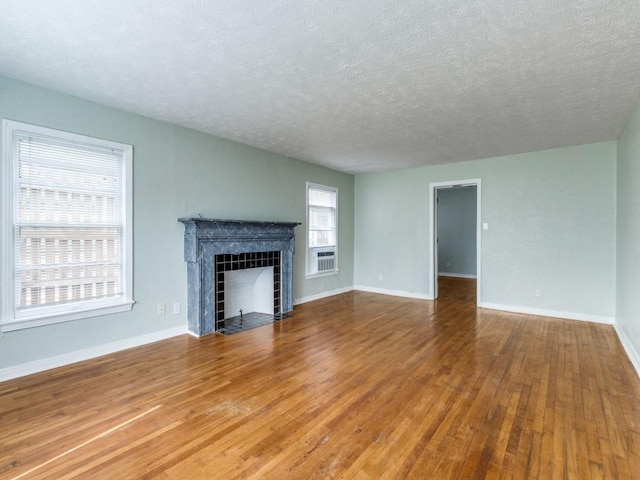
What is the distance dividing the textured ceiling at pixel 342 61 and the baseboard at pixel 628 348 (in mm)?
2336

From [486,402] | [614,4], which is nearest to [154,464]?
[486,402]

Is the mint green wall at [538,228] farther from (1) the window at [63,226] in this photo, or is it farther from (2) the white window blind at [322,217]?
(1) the window at [63,226]

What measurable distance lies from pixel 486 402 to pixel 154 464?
218cm

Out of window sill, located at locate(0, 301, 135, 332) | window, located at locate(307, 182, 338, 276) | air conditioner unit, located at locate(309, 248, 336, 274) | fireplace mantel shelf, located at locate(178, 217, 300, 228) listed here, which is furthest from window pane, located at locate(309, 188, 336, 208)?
window sill, located at locate(0, 301, 135, 332)

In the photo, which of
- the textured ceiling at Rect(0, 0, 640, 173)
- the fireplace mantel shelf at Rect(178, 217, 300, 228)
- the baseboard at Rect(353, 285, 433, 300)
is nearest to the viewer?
the textured ceiling at Rect(0, 0, 640, 173)

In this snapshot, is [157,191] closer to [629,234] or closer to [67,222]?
[67,222]

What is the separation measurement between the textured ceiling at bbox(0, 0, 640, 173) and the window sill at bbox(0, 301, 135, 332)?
2.02m

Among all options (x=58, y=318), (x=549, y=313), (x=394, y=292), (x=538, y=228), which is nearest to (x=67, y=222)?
(x=58, y=318)

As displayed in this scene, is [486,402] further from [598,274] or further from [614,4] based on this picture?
[598,274]

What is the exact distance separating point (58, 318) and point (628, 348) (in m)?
5.50

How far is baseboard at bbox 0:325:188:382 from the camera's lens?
2721 mm

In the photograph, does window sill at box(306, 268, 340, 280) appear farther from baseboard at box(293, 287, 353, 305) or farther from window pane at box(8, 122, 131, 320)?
window pane at box(8, 122, 131, 320)

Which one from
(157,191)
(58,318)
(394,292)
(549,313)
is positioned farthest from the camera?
(394,292)

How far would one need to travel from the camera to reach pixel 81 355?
3.07 metres
